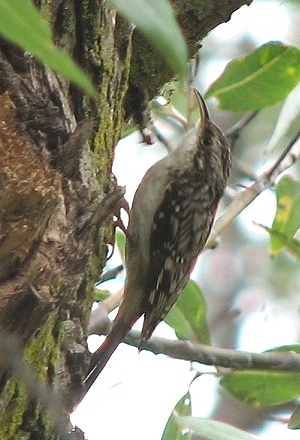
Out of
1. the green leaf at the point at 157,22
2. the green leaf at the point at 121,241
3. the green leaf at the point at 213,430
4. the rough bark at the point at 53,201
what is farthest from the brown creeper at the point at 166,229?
the green leaf at the point at 157,22

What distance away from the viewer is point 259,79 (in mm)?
1941

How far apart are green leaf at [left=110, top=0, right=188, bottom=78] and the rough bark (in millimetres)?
614

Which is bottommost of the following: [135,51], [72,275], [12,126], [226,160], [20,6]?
[226,160]

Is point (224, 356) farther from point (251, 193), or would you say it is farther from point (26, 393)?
point (26, 393)

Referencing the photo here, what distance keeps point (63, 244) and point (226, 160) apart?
127 cm

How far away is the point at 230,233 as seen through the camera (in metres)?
5.67

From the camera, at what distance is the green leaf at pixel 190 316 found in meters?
1.94

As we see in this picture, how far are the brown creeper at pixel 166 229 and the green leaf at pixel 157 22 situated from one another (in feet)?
5.39

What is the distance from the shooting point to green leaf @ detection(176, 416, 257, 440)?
1.16 metres

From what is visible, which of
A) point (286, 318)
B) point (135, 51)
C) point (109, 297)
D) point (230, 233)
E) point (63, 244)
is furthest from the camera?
point (230, 233)

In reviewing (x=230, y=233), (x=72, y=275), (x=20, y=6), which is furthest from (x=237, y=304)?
(x=20, y=6)

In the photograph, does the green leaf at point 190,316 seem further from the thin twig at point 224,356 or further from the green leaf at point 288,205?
the green leaf at point 288,205

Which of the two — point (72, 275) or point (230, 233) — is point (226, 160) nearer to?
point (72, 275)

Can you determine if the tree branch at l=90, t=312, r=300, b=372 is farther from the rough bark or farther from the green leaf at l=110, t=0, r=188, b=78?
the green leaf at l=110, t=0, r=188, b=78
